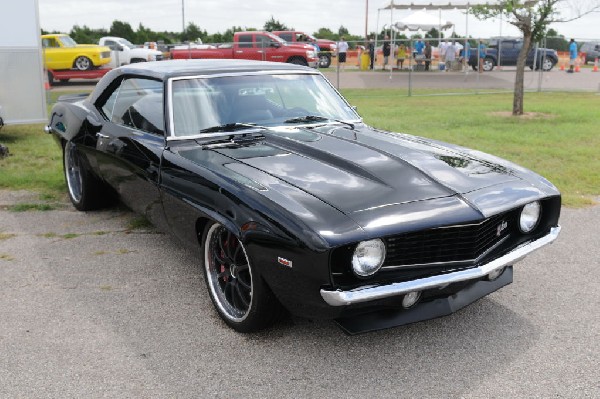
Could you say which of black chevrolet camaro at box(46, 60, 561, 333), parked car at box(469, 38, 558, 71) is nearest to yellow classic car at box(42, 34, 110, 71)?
parked car at box(469, 38, 558, 71)

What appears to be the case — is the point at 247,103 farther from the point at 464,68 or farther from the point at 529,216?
the point at 464,68

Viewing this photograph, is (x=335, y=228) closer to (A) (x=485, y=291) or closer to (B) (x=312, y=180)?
(B) (x=312, y=180)

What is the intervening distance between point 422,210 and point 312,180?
618 mm

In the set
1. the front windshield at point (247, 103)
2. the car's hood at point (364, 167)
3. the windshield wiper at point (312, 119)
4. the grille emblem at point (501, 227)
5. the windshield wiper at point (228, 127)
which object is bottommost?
the grille emblem at point (501, 227)

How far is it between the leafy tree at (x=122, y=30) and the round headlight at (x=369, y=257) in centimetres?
4531

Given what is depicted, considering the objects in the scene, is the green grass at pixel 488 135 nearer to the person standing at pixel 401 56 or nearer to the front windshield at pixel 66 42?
the front windshield at pixel 66 42

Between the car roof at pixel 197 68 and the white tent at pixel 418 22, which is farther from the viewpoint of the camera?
the white tent at pixel 418 22

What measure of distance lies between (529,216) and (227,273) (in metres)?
1.72

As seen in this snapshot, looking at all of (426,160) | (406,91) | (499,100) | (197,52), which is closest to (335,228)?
(426,160)

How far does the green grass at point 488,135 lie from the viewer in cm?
715

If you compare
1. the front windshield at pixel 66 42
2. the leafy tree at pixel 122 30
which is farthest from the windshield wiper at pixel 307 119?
the leafy tree at pixel 122 30

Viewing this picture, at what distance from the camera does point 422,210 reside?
3092 mm

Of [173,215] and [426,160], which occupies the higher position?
[426,160]

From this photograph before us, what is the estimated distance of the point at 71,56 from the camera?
2191 cm
